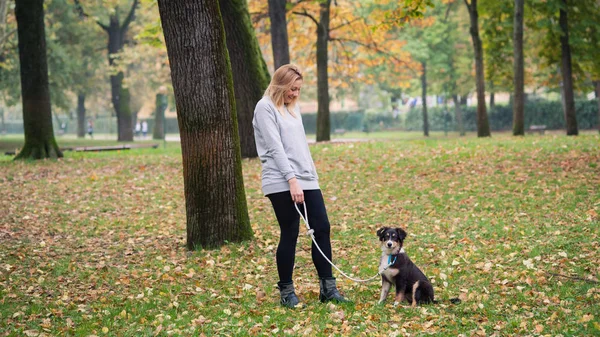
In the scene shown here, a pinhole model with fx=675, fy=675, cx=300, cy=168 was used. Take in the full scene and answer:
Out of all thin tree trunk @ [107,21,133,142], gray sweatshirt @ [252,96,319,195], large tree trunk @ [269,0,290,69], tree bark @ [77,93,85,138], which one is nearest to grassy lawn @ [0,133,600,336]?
gray sweatshirt @ [252,96,319,195]

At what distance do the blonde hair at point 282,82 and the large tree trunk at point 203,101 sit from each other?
2651mm

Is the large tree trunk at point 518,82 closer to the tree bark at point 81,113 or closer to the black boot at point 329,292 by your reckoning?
the black boot at point 329,292

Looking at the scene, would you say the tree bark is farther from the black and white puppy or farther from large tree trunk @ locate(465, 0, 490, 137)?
the black and white puppy

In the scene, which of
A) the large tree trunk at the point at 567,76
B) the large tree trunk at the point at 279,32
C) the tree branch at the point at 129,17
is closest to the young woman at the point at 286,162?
the large tree trunk at the point at 279,32

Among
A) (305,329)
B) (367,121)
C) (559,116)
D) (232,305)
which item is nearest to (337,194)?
(232,305)

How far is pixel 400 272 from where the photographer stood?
622cm

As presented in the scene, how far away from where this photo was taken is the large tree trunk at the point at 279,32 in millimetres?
21109

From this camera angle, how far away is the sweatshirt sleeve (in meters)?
5.98

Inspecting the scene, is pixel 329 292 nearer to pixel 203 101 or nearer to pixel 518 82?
pixel 203 101

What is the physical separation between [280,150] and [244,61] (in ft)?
35.3

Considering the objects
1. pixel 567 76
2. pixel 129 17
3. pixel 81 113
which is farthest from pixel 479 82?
pixel 81 113

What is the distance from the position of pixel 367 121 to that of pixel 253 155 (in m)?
45.3

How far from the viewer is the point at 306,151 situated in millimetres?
6238

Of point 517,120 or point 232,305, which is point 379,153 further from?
point 232,305
